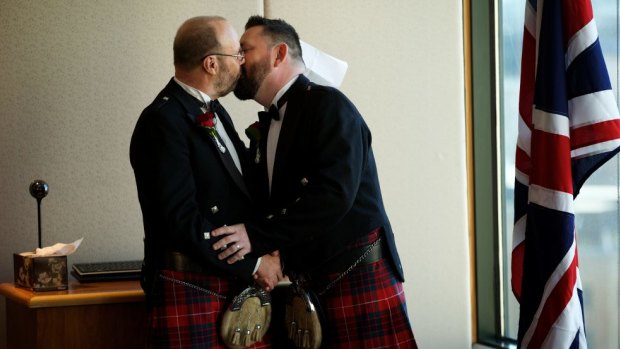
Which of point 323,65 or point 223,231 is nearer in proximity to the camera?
point 223,231

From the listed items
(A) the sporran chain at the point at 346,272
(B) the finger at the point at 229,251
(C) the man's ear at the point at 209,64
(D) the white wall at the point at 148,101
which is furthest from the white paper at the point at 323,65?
(B) the finger at the point at 229,251

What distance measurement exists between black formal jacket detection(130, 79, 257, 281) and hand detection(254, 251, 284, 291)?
4 cm

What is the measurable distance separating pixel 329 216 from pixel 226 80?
20.1 inches

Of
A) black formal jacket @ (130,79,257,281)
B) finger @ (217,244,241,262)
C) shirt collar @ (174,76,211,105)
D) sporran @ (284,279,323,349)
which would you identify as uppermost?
shirt collar @ (174,76,211,105)

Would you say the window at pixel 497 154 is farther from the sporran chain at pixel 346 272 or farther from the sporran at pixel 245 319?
the sporran at pixel 245 319

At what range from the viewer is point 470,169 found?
4.05 metres

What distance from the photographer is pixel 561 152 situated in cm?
245

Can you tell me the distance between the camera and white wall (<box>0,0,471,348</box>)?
3.37 m

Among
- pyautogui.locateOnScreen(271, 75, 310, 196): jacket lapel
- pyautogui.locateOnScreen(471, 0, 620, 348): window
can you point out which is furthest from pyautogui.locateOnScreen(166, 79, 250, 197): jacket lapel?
pyautogui.locateOnScreen(471, 0, 620, 348): window

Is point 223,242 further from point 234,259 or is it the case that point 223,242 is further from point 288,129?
point 288,129

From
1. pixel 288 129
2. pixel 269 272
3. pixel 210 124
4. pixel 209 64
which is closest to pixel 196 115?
pixel 210 124

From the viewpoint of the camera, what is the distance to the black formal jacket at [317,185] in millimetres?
2422

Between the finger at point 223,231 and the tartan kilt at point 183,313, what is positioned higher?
the finger at point 223,231

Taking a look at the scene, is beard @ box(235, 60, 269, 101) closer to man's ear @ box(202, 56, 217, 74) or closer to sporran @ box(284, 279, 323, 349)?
man's ear @ box(202, 56, 217, 74)
